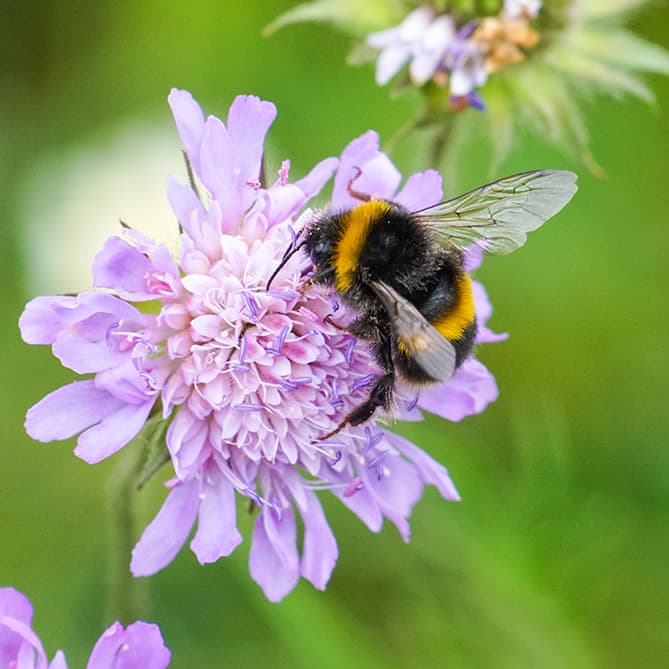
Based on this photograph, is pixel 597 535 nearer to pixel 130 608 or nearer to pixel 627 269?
pixel 627 269

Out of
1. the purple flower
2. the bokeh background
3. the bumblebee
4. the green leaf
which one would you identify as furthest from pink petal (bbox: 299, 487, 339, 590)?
the green leaf

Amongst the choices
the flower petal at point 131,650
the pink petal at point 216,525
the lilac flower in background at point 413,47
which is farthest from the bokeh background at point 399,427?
the flower petal at point 131,650

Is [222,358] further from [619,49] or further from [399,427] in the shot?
[619,49]

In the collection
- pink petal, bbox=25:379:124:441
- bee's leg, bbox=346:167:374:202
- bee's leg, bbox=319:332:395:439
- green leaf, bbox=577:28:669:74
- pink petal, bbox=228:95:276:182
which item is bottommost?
bee's leg, bbox=319:332:395:439

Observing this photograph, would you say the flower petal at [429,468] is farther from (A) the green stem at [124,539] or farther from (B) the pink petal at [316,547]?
(A) the green stem at [124,539]

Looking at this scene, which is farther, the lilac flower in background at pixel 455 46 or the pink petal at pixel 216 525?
the lilac flower in background at pixel 455 46

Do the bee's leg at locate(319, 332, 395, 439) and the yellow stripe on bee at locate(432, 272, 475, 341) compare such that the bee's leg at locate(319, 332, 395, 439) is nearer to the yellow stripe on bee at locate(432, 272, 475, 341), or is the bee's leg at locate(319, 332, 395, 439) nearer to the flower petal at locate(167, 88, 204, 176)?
the yellow stripe on bee at locate(432, 272, 475, 341)
